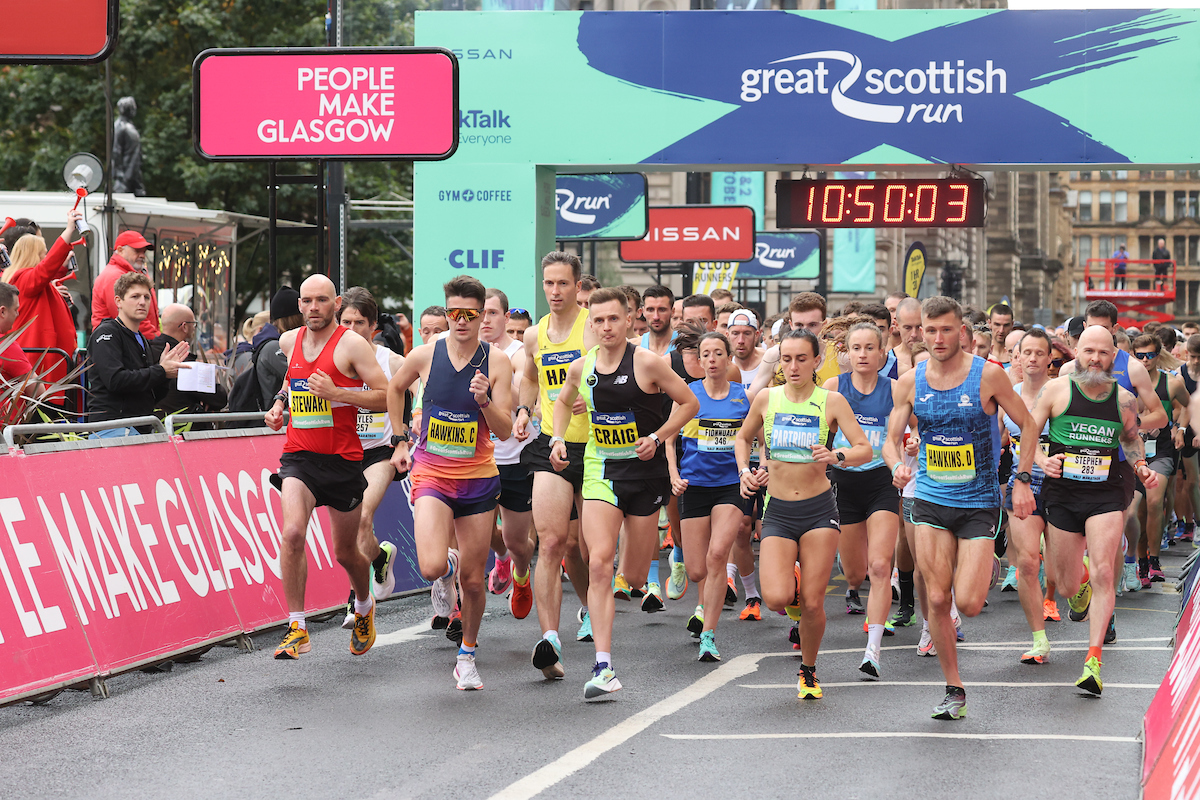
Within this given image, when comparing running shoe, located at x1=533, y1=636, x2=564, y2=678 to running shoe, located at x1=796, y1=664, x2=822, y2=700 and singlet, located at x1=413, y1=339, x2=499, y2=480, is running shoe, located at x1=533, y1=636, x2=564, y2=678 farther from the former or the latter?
running shoe, located at x1=796, y1=664, x2=822, y2=700

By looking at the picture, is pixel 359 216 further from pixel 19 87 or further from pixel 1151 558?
pixel 1151 558

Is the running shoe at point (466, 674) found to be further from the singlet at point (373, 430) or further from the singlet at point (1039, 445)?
the singlet at point (1039, 445)

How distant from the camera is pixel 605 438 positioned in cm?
Result: 845

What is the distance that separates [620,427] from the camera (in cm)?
845

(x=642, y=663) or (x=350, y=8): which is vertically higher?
(x=350, y=8)

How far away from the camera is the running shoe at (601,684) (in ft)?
25.3

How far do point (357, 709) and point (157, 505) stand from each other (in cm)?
210

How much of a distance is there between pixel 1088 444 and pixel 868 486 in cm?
131

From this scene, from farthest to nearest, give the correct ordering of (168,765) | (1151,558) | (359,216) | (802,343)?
(359,216)
(1151,558)
(802,343)
(168,765)

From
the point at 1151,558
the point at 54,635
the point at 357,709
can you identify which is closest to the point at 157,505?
the point at 54,635

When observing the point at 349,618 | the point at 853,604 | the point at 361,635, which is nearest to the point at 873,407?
the point at 853,604

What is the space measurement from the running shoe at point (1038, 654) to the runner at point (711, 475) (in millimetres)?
1812

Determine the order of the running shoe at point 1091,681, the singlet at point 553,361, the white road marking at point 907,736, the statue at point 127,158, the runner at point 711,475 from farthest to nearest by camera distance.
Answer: the statue at point 127,158, the runner at point 711,475, the singlet at point 553,361, the running shoe at point 1091,681, the white road marking at point 907,736

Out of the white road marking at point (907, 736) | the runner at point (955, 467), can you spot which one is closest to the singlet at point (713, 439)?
the runner at point (955, 467)
